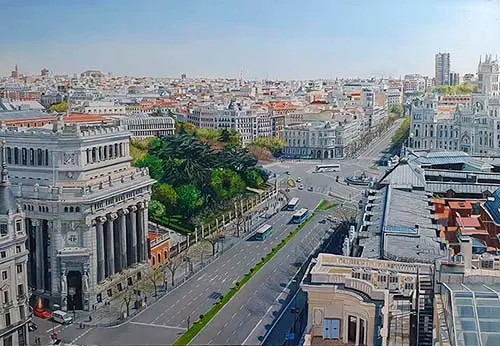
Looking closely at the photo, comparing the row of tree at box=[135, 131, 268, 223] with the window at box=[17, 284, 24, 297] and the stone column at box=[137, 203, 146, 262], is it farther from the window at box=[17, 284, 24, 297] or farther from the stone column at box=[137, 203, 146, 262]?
the window at box=[17, 284, 24, 297]

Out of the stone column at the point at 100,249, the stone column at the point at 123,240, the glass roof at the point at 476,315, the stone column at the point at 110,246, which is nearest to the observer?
the glass roof at the point at 476,315

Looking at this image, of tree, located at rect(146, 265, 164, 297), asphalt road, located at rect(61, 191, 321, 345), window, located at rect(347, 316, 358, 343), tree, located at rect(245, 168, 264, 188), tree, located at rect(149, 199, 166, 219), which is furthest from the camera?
tree, located at rect(245, 168, 264, 188)

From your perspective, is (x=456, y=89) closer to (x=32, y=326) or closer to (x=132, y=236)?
(x=132, y=236)

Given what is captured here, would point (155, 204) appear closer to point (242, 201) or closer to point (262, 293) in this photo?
point (242, 201)

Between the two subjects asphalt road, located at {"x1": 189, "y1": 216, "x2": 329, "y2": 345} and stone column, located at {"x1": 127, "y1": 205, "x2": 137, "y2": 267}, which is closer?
asphalt road, located at {"x1": 189, "y1": 216, "x2": 329, "y2": 345}

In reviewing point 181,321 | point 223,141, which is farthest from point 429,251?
point 223,141

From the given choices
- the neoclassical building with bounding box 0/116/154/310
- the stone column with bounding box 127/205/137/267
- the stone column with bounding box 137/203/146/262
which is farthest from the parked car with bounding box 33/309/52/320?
the stone column with bounding box 137/203/146/262

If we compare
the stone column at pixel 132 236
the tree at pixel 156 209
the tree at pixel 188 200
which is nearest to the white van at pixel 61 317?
the stone column at pixel 132 236

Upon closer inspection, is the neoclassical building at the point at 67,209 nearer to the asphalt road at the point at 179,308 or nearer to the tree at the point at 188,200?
the asphalt road at the point at 179,308
